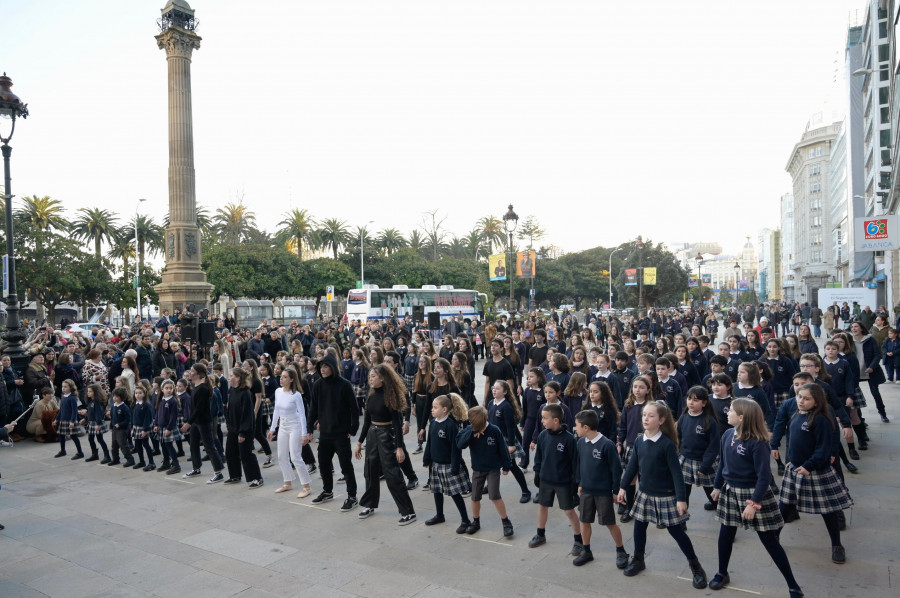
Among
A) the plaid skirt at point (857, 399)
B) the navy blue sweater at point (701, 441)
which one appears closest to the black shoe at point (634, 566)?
the navy blue sweater at point (701, 441)

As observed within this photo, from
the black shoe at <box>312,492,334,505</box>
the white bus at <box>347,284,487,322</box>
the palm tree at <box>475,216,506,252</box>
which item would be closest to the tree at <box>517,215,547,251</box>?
the palm tree at <box>475,216,506,252</box>

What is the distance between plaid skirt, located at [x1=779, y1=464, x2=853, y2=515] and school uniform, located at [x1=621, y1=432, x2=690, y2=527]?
1151 millimetres

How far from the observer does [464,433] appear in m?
6.05

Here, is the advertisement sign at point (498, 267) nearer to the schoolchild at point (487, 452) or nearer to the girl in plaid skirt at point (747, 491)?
the schoolchild at point (487, 452)

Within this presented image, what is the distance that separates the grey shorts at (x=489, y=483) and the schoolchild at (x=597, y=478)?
987mm

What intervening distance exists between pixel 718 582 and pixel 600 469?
1197 millimetres

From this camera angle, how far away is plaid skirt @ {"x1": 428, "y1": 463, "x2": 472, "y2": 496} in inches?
240

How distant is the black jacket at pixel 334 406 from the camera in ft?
23.8

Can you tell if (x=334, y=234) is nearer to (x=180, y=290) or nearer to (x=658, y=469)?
(x=180, y=290)

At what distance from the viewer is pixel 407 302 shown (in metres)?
40.1

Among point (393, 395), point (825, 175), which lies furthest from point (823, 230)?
point (393, 395)

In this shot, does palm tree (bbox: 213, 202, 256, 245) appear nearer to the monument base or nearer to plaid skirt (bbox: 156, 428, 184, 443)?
the monument base

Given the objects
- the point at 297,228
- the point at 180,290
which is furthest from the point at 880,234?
the point at 297,228

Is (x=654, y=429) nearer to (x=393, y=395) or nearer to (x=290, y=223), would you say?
(x=393, y=395)
